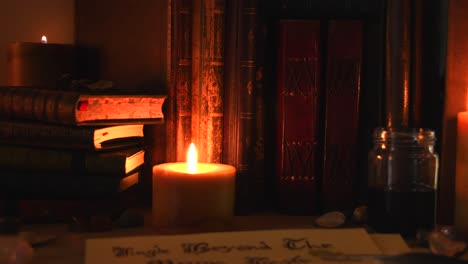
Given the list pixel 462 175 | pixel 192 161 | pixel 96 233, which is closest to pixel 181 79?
pixel 192 161

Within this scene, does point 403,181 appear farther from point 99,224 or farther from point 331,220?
point 99,224

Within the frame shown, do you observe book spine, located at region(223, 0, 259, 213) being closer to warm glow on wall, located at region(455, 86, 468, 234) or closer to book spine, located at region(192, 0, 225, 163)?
book spine, located at region(192, 0, 225, 163)

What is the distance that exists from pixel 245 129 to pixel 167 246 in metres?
0.29

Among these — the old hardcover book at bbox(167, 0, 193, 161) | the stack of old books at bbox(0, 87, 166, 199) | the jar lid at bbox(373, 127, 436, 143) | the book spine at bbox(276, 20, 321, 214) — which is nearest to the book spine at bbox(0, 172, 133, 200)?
the stack of old books at bbox(0, 87, 166, 199)

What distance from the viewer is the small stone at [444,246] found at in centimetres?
62

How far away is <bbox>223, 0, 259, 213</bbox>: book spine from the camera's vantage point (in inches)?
32.9

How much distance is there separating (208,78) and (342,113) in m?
0.18

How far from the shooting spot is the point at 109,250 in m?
0.58

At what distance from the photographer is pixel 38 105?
804 mm

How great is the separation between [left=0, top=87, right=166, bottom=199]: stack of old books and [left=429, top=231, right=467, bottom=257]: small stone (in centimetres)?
37

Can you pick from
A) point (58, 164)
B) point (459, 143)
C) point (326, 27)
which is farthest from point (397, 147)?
point (58, 164)

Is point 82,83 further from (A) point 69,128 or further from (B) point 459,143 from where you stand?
(B) point 459,143

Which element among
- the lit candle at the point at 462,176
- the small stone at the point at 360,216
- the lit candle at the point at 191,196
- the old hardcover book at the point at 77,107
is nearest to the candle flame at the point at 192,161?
the lit candle at the point at 191,196

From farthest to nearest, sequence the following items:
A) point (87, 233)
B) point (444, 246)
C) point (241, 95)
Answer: point (241, 95), point (87, 233), point (444, 246)
